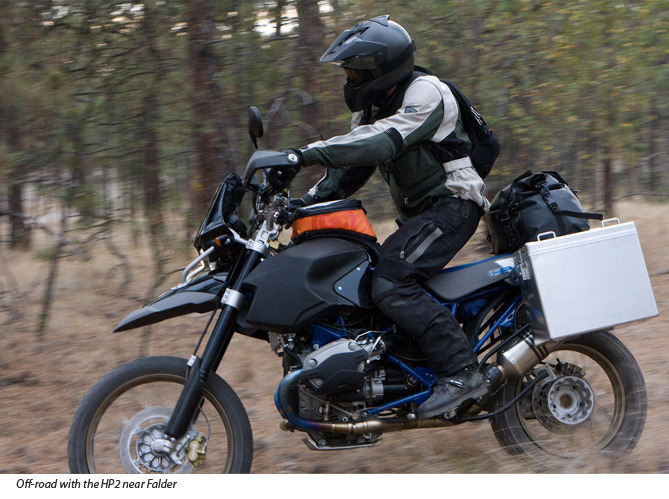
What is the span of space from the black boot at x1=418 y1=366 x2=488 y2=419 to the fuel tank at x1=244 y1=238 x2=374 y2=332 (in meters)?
0.51

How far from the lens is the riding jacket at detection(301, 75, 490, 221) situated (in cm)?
277

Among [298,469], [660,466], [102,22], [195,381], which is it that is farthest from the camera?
[102,22]

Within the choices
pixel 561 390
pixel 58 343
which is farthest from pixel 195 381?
pixel 58 343

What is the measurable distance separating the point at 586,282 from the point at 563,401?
0.69 metres

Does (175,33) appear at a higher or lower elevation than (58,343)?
higher

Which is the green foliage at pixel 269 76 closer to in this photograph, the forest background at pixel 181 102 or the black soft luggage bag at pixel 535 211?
the forest background at pixel 181 102

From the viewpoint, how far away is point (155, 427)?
9.47 ft

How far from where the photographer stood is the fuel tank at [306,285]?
9.15 feet

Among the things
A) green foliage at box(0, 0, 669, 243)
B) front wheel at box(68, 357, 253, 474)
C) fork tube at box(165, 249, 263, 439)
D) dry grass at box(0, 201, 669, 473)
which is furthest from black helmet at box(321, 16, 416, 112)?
green foliage at box(0, 0, 669, 243)

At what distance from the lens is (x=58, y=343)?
5.18 m

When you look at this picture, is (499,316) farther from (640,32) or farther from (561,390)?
(640,32)

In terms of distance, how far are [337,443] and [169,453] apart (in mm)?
759

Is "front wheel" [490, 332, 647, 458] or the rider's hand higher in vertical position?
the rider's hand

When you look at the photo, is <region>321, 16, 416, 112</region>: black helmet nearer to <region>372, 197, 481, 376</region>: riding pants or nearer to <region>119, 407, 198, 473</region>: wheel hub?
<region>372, 197, 481, 376</region>: riding pants
